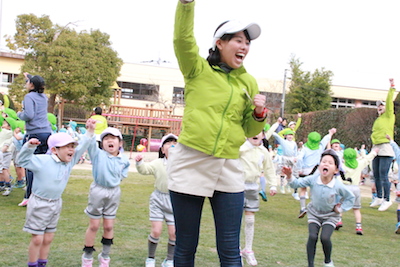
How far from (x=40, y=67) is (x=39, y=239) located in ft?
88.5

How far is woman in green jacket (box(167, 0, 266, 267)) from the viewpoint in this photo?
9.09ft

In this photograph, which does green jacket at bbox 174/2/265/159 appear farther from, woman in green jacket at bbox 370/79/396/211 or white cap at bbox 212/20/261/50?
woman in green jacket at bbox 370/79/396/211

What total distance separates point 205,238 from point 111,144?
7.04 ft

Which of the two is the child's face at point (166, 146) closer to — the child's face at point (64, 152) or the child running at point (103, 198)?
the child running at point (103, 198)

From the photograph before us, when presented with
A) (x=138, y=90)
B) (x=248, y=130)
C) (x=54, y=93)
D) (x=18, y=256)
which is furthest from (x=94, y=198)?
(x=138, y=90)

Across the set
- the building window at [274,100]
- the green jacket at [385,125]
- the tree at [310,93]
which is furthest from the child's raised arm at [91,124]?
the building window at [274,100]

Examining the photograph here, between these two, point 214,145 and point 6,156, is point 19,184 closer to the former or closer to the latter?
point 6,156

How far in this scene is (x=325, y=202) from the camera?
16.5 ft

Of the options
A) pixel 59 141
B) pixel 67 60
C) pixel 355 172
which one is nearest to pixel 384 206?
pixel 355 172

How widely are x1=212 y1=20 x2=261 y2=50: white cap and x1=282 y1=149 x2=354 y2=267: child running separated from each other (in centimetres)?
230

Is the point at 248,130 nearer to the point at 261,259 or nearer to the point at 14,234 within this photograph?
the point at 261,259

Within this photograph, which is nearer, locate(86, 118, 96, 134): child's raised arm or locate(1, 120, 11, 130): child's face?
locate(86, 118, 96, 134): child's raised arm

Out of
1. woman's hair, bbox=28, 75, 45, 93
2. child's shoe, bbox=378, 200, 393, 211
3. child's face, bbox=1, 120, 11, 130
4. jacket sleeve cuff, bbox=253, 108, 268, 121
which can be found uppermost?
woman's hair, bbox=28, 75, 45, 93

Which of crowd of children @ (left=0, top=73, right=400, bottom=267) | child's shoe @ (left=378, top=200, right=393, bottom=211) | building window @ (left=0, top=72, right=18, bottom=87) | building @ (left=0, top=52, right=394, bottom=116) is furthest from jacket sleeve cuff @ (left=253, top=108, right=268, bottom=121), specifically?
building @ (left=0, top=52, right=394, bottom=116)
